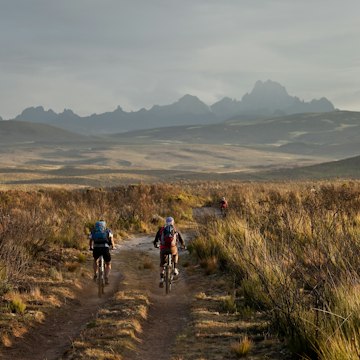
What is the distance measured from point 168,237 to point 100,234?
1666mm

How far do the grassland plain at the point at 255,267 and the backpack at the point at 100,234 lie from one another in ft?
4.24

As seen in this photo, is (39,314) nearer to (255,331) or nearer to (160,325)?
(160,325)

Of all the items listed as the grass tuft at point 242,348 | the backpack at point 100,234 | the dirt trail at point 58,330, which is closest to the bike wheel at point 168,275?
the dirt trail at point 58,330

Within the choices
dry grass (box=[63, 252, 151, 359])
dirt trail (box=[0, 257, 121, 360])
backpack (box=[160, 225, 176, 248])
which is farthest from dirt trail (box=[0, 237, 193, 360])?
backpack (box=[160, 225, 176, 248])

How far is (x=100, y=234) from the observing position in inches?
459

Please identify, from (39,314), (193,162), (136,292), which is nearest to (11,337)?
(39,314)

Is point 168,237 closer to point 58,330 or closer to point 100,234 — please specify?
point 100,234

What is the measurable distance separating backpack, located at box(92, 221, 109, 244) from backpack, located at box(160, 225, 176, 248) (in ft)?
4.55

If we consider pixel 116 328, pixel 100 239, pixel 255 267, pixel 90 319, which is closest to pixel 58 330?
pixel 90 319

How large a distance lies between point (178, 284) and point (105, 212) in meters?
12.1

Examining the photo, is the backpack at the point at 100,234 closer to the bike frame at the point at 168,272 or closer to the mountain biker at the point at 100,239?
the mountain biker at the point at 100,239

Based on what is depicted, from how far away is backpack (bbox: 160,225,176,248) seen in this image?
11.7 meters

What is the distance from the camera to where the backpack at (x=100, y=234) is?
11617mm

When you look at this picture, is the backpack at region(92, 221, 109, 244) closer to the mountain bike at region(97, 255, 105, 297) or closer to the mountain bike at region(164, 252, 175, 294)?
the mountain bike at region(97, 255, 105, 297)
